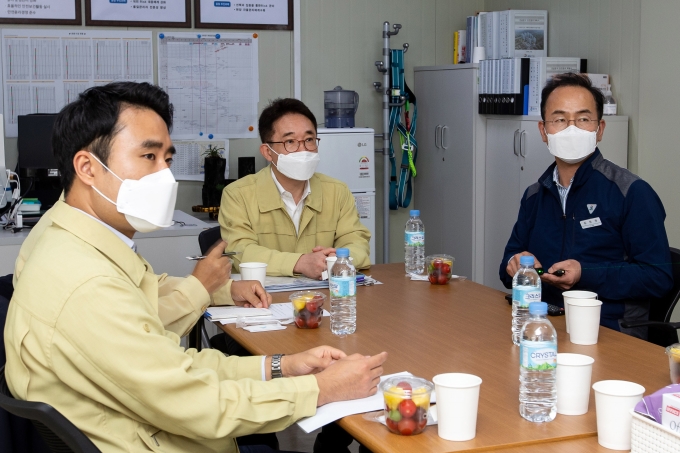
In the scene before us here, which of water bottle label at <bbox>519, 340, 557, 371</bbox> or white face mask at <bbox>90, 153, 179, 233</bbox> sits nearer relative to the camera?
water bottle label at <bbox>519, 340, 557, 371</bbox>

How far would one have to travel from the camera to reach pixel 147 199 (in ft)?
5.75

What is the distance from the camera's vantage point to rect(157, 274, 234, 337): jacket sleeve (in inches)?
87.7

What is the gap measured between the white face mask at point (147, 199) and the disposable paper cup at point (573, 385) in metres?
0.90

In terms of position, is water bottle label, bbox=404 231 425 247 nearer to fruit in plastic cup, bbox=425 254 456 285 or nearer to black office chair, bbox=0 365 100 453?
fruit in plastic cup, bbox=425 254 456 285

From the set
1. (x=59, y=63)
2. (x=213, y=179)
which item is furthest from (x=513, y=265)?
(x=59, y=63)

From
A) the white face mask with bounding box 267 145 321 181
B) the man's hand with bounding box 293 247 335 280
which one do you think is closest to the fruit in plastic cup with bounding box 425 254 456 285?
the man's hand with bounding box 293 247 335 280

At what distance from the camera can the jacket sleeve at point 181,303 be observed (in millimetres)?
2229

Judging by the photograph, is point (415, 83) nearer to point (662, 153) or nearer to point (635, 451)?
point (662, 153)

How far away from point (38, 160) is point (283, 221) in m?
2.01

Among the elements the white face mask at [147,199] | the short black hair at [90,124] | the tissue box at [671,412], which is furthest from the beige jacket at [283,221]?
the tissue box at [671,412]

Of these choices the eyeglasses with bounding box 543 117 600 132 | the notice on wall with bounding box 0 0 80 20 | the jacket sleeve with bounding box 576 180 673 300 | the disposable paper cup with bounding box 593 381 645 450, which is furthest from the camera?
the notice on wall with bounding box 0 0 80 20

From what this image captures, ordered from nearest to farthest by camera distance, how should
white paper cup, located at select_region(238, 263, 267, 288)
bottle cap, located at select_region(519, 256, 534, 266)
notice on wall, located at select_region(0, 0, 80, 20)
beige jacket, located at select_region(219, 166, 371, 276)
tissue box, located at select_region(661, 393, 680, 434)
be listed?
tissue box, located at select_region(661, 393, 680, 434)
bottle cap, located at select_region(519, 256, 534, 266)
white paper cup, located at select_region(238, 263, 267, 288)
beige jacket, located at select_region(219, 166, 371, 276)
notice on wall, located at select_region(0, 0, 80, 20)

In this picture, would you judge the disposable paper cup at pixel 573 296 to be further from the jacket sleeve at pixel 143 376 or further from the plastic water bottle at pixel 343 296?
the jacket sleeve at pixel 143 376

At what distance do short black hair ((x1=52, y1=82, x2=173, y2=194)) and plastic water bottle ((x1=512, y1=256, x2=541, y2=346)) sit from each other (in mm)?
1045
